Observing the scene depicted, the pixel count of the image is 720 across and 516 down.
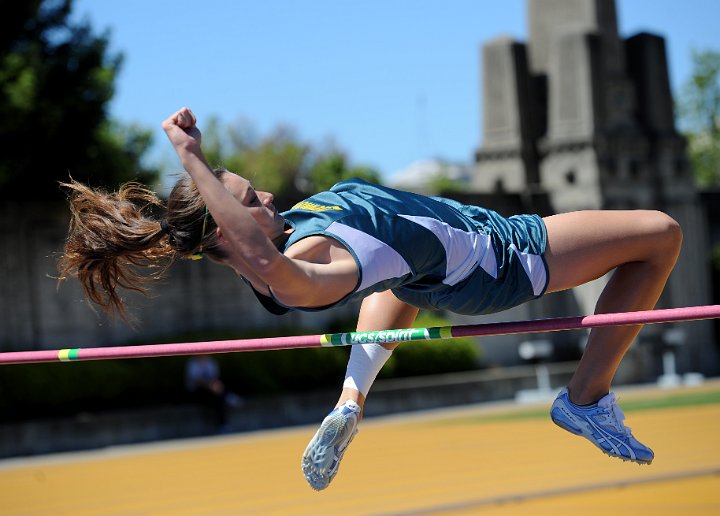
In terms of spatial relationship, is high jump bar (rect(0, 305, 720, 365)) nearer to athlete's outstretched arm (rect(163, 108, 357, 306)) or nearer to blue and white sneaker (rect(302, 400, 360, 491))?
blue and white sneaker (rect(302, 400, 360, 491))

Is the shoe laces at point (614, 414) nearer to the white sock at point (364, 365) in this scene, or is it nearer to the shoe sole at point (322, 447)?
the white sock at point (364, 365)

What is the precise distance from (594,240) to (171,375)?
12.2 meters

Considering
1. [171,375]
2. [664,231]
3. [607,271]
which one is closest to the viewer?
[664,231]

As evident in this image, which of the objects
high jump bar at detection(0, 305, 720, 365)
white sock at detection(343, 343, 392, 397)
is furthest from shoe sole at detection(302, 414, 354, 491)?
high jump bar at detection(0, 305, 720, 365)

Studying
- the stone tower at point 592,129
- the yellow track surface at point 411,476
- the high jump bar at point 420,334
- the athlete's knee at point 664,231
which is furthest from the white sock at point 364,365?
the stone tower at point 592,129

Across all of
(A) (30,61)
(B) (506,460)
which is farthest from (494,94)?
(B) (506,460)

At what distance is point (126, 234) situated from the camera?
4.05 m

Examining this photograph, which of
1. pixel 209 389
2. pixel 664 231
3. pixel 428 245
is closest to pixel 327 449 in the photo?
pixel 428 245

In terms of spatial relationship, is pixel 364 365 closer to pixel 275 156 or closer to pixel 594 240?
pixel 594 240

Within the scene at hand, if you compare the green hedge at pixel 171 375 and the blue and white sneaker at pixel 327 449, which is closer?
the blue and white sneaker at pixel 327 449

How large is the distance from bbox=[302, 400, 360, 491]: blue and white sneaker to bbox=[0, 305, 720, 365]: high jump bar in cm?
40

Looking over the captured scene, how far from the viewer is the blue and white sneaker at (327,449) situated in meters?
4.47

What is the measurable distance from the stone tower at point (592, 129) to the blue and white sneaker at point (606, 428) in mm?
16802

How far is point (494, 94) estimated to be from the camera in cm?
2298
